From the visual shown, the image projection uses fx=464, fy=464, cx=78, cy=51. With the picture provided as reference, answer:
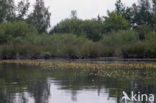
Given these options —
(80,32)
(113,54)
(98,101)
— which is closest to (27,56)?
(113,54)

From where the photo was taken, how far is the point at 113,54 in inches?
2178

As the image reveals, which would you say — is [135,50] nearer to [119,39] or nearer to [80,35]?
[119,39]

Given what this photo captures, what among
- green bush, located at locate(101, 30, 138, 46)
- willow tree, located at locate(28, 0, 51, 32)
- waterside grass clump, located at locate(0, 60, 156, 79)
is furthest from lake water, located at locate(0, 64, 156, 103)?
willow tree, located at locate(28, 0, 51, 32)

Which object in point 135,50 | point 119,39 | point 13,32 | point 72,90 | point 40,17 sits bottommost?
point 72,90

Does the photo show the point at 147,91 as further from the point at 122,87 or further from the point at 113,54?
the point at 113,54

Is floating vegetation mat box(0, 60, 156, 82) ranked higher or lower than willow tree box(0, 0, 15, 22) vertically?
lower

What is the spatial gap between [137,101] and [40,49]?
43650mm

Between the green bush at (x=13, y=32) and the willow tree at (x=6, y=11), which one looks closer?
the green bush at (x=13, y=32)

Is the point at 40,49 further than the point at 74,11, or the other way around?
the point at 74,11

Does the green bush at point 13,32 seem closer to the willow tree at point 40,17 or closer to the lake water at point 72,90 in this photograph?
the willow tree at point 40,17

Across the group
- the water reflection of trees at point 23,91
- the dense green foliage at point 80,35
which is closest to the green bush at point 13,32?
the dense green foliage at point 80,35

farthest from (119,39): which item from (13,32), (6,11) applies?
(6,11)

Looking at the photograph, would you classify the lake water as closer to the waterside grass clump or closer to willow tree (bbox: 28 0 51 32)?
the waterside grass clump

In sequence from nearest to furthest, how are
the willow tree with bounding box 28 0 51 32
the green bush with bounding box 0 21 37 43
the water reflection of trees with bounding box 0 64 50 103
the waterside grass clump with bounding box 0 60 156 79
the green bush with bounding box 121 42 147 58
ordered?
the water reflection of trees with bounding box 0 64 50 103
the waterside grass clump with bounding box 0 60 156 79
the green bush with bounding box 121 42 147 58
the green bush with bounding box 0 21 37 43
the willow tree with bounding box 28 0 51 32
